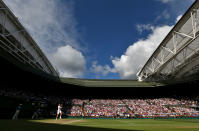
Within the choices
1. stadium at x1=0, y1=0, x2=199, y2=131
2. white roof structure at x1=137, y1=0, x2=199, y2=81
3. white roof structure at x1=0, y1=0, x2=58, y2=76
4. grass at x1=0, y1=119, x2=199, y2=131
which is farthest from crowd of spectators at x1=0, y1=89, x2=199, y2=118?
grass at x1=0, y1=119, x2=199, y2=131

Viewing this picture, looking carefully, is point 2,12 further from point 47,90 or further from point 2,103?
point 47,90

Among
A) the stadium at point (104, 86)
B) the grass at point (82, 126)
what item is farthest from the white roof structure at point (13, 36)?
the grass at point (82, 126)

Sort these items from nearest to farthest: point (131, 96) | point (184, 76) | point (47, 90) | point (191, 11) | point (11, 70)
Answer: point (191, 11) → point (11, 70) → point (184, 76) → point (47, 90) → point (131, 96)

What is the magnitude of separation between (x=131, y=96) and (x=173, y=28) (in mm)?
29465

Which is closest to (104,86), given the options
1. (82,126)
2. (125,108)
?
(125,108)

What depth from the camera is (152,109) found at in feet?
114

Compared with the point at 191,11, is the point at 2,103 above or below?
below

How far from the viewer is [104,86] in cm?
3994

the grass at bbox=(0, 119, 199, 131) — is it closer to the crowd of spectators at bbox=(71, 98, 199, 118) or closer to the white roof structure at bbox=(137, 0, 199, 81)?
the white roof structure at bbox=(137, 0, 199, 81)

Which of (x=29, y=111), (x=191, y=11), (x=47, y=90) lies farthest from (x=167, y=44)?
(x=47, y=90)

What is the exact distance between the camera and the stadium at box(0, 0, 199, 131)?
19553 mm

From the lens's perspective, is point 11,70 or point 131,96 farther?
point 131,96

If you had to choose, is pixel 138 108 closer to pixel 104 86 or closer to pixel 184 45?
pixel 104 86

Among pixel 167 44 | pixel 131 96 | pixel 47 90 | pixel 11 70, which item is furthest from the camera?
pixel 131 96
